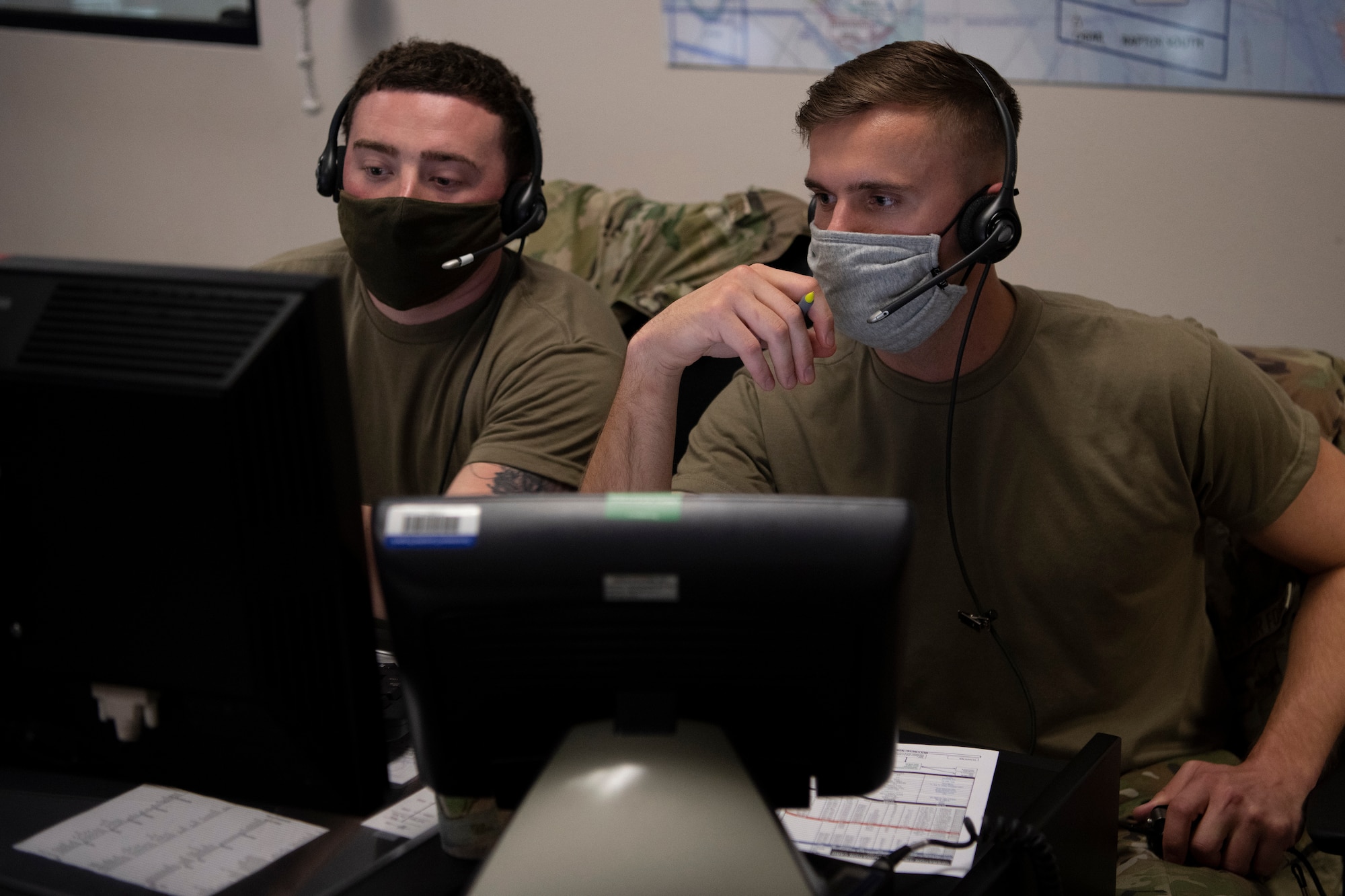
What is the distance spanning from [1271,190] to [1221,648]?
2.98 feet

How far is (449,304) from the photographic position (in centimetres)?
163

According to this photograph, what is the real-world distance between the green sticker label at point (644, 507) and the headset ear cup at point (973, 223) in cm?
68

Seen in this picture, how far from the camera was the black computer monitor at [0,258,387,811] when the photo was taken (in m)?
0.65

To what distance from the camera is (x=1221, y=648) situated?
1.42m

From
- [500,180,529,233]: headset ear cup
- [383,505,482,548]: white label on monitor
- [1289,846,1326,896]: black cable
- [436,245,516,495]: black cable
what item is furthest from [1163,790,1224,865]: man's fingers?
[500,180,529,233]: headset ear cup

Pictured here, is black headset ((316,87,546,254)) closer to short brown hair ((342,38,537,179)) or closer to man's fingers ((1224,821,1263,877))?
short brown hair ((342,38,537,179))

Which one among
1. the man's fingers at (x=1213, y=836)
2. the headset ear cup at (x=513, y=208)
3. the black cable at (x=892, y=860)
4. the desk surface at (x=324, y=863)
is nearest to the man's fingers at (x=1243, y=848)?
the man's fingers at (x=1213, y=836)

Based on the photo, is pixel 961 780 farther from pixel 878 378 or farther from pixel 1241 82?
pixel 1241 82

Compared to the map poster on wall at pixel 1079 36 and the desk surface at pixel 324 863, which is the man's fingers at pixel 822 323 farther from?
the map poster on wall at pixel 1079 36

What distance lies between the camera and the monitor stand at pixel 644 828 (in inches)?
25.4

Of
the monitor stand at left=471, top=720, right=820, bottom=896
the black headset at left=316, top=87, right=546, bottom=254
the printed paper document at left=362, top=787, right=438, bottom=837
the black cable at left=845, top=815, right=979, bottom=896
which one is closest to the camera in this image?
the monitor stand at left=471, top=720, right=820, bottom=896

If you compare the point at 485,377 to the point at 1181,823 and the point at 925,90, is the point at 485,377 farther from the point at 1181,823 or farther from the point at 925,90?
the point at 1181,823

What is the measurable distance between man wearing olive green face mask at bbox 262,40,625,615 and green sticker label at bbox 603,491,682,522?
0.81 meters

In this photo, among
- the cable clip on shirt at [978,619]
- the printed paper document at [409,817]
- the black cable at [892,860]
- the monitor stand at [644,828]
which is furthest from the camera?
the cable clip on shirt at [978,619]
